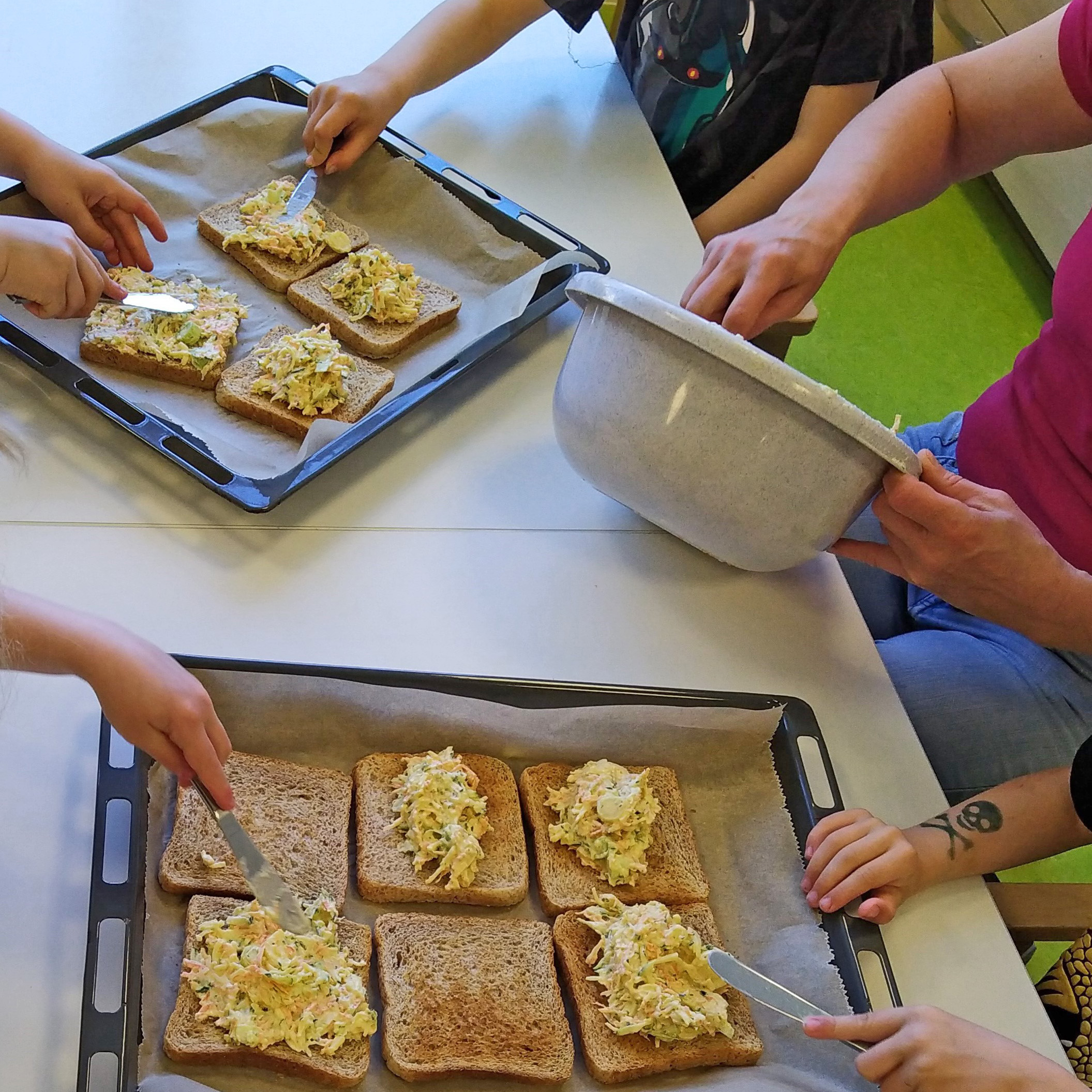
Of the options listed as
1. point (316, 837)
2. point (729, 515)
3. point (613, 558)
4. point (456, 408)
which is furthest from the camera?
point (456, 408)

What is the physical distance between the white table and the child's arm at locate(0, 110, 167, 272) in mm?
213

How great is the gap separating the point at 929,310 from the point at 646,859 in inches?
99.6

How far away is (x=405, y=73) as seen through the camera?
5.09 ft

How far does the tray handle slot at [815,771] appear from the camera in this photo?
1054 mm

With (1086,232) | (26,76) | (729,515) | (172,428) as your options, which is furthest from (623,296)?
(26,76)

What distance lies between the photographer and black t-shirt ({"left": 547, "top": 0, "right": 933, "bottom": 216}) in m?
1.60

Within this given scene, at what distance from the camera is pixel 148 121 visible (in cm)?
154

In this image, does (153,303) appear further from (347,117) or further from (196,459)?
(347,117)

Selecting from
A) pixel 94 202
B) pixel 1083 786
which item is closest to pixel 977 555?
pixel 1083 786

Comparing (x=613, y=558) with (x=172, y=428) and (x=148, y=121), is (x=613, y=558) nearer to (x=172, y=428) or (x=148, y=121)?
(x=172, y=428)

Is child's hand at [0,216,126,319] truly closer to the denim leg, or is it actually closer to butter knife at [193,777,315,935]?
butter knife at [193,777,315,935]

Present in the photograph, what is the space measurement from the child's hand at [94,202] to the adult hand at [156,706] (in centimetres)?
64

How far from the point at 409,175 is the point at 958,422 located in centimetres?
82

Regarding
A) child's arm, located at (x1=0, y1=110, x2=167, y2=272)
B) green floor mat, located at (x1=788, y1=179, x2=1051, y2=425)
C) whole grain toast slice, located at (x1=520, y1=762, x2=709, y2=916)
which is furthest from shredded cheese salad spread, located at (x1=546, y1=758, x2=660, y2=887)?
green floor mat, located at (x1=788, y1=179, x2=1051, y2=425)
